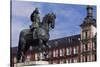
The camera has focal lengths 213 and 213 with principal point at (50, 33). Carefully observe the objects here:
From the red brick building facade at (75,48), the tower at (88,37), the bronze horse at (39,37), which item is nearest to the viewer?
the bronze horse at (39,37)

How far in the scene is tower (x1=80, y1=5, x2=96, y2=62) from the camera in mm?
2387

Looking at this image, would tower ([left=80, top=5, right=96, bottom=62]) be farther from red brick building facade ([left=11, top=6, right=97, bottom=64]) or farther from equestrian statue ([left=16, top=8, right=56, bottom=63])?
equestrian statue ([left=16, top=8, right=56, bottom=63])

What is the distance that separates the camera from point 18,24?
2092 millimetres

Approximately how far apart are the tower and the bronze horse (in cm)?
39

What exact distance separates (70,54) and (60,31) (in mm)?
280

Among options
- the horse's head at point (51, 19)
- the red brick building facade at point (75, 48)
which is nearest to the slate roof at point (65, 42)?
the red brick building facade at point (75, 48)

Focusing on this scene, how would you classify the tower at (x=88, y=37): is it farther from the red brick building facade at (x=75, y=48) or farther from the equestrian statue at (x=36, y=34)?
the equestrian statue at (x=36, y=34)

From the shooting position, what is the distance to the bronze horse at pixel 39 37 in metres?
2.11

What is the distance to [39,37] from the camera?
2.19 metres

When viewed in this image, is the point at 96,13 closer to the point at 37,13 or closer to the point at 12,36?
the point at 37,13

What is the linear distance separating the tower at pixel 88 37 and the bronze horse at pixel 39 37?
0.39 metres

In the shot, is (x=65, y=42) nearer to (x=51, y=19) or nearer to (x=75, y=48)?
(x=75, y=48)
